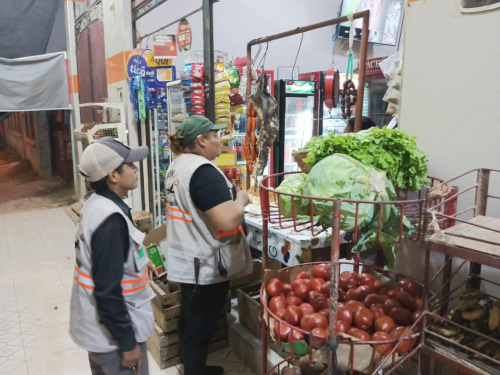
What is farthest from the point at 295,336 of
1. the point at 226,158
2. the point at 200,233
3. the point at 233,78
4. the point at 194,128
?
the point at 233,78

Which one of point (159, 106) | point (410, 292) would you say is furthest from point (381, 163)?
point (159, 106)

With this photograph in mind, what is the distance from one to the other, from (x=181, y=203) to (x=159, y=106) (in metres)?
2.82

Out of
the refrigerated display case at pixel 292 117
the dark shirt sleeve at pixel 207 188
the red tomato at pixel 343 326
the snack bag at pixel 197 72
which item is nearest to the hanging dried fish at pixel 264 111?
the snack bag at pixel 197 72

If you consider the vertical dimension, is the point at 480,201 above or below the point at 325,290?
above

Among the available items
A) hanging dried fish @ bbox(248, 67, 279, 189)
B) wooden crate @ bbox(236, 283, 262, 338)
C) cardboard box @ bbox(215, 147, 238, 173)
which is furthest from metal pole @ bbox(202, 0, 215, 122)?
wooden crate @ bbox(236, 283, 262, 338)

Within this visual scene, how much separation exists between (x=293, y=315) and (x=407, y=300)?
453mm

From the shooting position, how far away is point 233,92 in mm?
3977

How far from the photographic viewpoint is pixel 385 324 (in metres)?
1.44

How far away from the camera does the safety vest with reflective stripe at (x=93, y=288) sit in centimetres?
163

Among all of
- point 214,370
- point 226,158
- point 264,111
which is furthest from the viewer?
point 226,158

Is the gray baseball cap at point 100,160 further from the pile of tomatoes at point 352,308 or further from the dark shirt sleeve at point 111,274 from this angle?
the pile of tomatoes at point 352,308

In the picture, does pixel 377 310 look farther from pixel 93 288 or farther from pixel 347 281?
pixel 93 288

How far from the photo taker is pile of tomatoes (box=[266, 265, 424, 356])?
1.39 metres

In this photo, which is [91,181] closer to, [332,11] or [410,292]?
[410,292]
